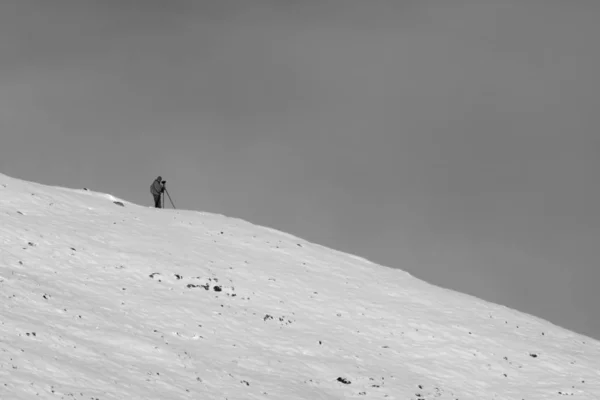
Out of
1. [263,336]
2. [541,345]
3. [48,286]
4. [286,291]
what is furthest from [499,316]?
[48,286]

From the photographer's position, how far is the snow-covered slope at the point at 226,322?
107 ft

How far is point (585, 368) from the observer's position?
4294cm

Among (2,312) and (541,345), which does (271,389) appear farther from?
(541,345)

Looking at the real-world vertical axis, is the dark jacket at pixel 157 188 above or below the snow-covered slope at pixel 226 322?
above

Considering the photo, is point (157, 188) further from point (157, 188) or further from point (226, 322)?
Answer: point (226, 322)

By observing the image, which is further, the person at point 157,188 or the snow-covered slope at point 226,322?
the person at point 157,188

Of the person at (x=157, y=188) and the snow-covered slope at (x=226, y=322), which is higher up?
the person at (x=157, y=188)

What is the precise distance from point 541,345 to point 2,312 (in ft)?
76.6

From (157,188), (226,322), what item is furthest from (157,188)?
(226,322)

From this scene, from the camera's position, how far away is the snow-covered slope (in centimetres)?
3266

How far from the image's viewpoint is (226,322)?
129 feet

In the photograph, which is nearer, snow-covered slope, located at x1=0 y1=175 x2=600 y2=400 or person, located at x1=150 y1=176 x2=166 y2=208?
snow-covered slope, located at x1=0 y1=175 x2=600 y2=400

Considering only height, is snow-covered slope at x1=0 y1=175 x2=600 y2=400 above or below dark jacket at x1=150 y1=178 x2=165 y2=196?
below

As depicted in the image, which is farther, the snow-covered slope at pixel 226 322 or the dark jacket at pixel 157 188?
the dark jacket at pixel 157 188
